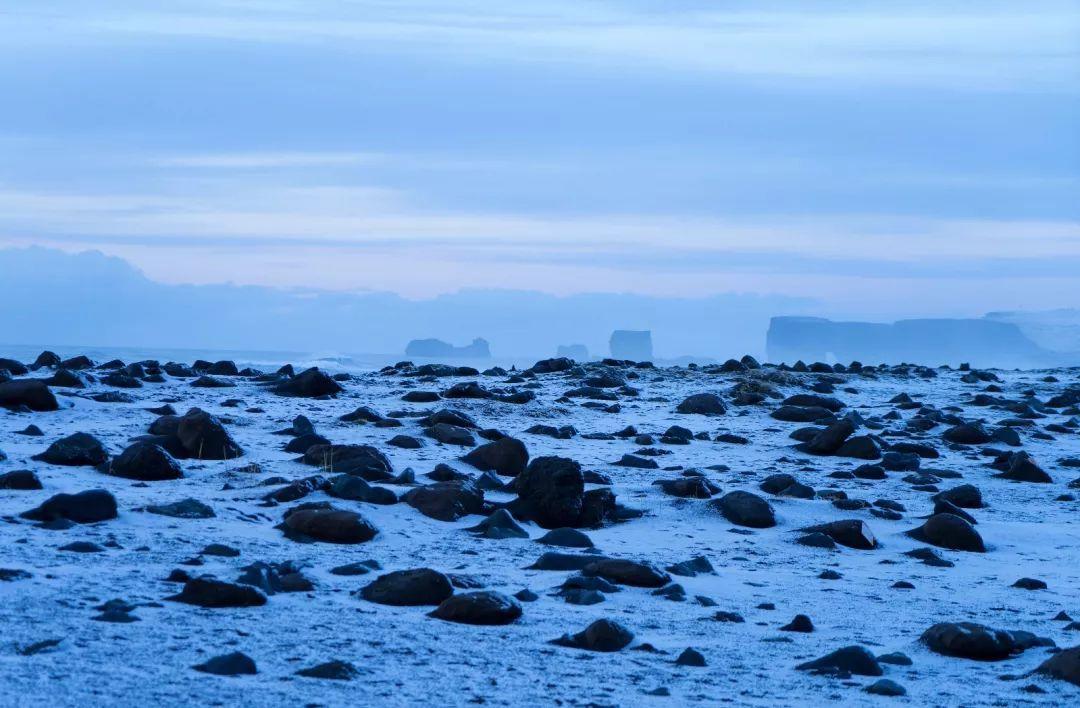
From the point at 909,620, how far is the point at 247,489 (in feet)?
13.6

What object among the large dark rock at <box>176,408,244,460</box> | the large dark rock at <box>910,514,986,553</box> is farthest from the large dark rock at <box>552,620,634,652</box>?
the large dark rock at <box>176,408,244,460</box>

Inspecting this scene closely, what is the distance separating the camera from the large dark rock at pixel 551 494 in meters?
7.22

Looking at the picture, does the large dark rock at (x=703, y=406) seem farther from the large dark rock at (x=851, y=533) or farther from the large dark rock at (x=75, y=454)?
the large dark rock at (x=75, y=454)

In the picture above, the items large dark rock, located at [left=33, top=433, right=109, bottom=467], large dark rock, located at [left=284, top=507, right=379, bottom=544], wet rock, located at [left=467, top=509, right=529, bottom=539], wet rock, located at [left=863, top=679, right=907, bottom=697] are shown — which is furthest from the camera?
large dark rock, located at [left=33, top=433, right=109, bottom=467]

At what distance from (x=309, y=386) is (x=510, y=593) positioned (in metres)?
8.11

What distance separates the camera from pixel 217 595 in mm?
4863

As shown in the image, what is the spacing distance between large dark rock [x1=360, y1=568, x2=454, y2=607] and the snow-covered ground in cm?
8

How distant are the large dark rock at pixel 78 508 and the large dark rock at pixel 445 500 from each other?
1.81 m

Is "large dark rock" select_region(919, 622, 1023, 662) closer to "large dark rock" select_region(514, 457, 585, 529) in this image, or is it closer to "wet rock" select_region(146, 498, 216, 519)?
"large dark rock" select_region(514, 457, 585, 529)

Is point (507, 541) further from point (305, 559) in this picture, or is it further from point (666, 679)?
point (666, 679)

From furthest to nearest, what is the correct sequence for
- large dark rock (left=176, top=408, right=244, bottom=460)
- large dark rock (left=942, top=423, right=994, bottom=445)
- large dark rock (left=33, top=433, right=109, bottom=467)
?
large dark rock (left=942, top=423, right=994, bottom=445) < large dark rock (left=176, top=408, right=244, bottom=460) < large dark rock (left=33, top=433, right=109, bottom=467)

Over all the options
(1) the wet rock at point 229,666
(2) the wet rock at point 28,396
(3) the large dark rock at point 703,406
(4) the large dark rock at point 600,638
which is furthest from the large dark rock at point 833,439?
(1) the wet rock at point 229,666

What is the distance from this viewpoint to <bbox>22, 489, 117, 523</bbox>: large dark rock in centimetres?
611

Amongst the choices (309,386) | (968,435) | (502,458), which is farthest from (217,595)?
(968,435)
